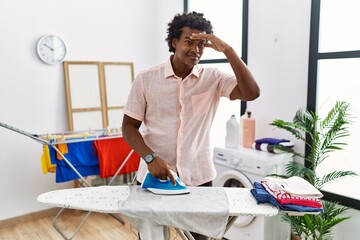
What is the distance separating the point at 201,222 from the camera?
116cm

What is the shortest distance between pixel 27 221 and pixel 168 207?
2366 millimetres

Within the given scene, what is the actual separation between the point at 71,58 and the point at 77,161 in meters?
1.07

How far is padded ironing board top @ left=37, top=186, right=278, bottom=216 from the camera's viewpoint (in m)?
1.19

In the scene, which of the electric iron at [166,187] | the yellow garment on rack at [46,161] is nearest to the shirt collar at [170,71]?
the electric iron at [166,187]

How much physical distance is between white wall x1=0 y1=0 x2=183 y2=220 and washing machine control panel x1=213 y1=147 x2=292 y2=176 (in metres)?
1.67

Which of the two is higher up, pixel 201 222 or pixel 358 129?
pixel 358 129

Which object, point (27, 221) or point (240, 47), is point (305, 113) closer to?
point (240, 47)

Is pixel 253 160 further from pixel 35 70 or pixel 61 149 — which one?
pixel 35 70

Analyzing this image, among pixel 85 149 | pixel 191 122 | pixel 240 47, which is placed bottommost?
pixel 85 149

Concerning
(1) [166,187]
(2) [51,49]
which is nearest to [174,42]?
(1) [166,187]

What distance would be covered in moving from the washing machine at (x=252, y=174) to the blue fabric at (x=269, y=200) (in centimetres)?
92

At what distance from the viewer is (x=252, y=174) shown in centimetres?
230

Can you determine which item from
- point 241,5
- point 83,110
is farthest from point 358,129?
point 83,110

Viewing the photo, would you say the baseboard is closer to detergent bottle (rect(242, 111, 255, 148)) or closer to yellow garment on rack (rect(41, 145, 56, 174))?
yellow garment on rack (rect(41, 145, 56, 174))
